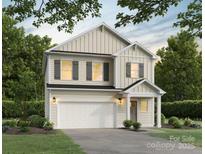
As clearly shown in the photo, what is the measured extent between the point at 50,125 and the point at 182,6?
5859 mm

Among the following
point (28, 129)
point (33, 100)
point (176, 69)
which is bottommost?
point (28, 129)

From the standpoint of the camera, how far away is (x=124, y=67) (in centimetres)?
1158

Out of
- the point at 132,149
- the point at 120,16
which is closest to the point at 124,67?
the point at 132,149

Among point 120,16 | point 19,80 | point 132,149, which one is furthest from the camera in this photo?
point 19,80

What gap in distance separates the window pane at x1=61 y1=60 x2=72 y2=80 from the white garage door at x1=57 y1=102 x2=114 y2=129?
103 cm

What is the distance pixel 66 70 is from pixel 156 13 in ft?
24.2

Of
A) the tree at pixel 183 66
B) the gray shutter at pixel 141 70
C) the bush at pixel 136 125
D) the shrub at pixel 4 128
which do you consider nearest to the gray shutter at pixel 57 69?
the gray shutter at pixel 141 70

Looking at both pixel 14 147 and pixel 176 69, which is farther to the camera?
pixel 176 69

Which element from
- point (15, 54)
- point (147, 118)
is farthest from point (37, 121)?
Result: point (15, 54)

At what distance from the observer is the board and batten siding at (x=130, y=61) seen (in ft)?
36.5

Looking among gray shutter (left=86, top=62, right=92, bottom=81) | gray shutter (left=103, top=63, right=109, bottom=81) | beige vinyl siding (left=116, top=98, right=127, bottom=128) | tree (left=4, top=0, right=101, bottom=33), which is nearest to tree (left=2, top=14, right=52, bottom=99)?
tree (left=4, top=0, right=101, bottom=33)

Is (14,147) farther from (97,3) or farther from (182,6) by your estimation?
(182,6)

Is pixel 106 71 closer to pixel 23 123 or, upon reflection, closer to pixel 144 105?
pixel 144 105

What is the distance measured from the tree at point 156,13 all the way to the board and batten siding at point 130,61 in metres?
6.88
